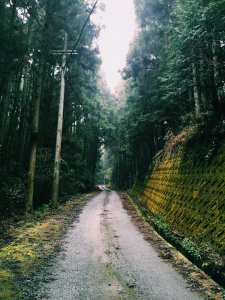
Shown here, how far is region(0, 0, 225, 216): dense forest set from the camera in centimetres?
1071

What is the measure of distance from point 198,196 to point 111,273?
13.3ft

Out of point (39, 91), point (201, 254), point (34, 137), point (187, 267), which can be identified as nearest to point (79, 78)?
point (39, 91)

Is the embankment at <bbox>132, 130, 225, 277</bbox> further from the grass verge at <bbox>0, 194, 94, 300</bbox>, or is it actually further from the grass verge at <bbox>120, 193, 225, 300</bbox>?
the grass verge at <bbox>0, 194, 94, 300</bbox>

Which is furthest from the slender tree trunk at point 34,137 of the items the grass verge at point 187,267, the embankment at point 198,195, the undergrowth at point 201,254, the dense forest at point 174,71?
the undergrowth at point 201,254

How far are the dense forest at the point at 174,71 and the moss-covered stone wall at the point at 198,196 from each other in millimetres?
1041

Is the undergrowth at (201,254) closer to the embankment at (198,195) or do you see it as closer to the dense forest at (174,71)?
the embankment at (198,195)

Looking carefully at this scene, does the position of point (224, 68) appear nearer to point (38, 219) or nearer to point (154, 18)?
point (38, 219)

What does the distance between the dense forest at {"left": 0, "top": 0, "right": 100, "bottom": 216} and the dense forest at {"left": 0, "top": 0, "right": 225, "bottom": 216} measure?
1.8 inches

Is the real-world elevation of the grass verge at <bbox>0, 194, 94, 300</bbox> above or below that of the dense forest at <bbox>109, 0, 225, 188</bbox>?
below

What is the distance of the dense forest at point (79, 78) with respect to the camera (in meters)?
10.7

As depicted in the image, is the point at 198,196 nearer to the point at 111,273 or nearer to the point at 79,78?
the point at 111,273

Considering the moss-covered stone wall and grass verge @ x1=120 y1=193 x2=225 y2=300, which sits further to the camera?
the moss-covered stone wall

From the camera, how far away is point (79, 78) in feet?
71.6

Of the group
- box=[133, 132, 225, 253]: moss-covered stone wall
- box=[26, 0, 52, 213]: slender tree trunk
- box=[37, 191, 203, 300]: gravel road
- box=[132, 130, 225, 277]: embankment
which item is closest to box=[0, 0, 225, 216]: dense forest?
box=[26, 0, 52, 213]: slender tree trunk
